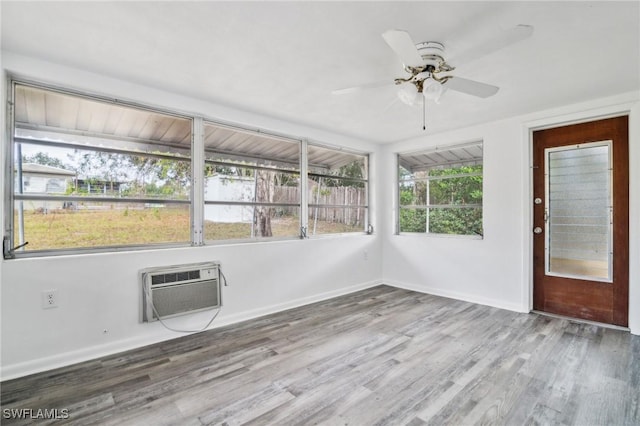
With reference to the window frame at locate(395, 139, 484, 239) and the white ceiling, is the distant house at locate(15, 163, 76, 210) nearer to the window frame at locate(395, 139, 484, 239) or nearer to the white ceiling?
the white ceiling

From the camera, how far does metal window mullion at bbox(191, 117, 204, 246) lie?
3182 millimetres

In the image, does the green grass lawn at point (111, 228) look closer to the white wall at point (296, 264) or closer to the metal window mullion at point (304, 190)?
the white wall at point (296, 264)

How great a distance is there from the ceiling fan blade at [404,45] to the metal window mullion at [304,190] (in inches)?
92.1

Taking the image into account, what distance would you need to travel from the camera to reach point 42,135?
2482 millimetres

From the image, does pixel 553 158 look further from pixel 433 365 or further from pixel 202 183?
pixel 202 183

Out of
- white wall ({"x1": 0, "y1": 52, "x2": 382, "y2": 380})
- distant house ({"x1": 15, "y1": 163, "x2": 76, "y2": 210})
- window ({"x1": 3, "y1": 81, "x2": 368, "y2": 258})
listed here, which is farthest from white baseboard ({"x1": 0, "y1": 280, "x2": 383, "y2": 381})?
distant house ({"x1": 15, "y1": 163, "x2": 76, "y2": 210})

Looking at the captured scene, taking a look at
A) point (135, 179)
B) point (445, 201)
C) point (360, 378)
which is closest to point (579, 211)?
point (445, 201)

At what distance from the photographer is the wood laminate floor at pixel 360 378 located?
1.85 metres

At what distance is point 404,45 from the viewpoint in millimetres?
1701

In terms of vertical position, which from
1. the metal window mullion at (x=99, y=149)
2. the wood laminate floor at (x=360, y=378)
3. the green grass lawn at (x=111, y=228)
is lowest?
the wood laminate floor at (x=360, y=378)

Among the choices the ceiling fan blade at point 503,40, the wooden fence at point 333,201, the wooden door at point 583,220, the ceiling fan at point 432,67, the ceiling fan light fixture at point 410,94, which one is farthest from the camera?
the wooden fence at point 333,201

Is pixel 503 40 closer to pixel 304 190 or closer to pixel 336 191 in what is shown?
pixel 304 190

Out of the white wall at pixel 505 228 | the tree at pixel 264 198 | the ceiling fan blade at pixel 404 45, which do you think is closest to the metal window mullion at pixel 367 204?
the white wall at pixel 505 228

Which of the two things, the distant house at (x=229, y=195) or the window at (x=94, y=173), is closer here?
the window at (x=94, y=173)
